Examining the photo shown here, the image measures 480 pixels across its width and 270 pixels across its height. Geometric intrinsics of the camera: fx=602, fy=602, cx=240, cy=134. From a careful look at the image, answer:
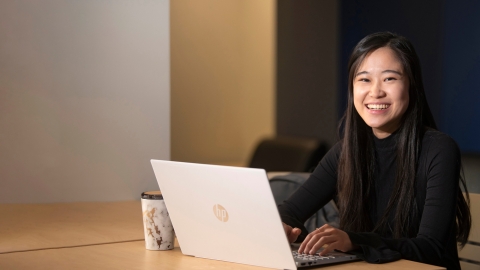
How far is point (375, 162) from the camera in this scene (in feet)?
5.31

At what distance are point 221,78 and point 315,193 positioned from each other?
3.40 meters

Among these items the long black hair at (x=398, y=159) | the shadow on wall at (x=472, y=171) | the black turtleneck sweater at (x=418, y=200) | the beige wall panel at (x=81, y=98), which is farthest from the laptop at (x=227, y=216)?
the shadow on wall at (x=472, y=171)

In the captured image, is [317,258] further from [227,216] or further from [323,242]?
[227,216]

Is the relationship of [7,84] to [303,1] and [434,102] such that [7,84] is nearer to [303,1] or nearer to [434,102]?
[434,102]

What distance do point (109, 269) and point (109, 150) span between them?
1.18 m

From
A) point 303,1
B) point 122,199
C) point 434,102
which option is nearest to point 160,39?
point 122,199

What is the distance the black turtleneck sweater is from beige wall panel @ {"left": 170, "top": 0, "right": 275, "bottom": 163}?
3196 mm

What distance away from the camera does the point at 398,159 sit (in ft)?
5.07

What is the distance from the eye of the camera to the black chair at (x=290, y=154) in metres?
2.74

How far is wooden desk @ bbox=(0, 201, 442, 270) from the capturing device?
3.67 ft

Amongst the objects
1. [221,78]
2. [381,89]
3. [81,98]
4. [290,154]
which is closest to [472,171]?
[290,154]

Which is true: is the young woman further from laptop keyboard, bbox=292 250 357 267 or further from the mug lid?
the mug lid

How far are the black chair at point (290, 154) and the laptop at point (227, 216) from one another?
156 cm

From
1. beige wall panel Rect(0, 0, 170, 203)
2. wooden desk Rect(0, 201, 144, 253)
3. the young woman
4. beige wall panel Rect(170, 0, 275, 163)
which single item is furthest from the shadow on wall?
beige wall panel Rect(170, 0, 275, 163)
